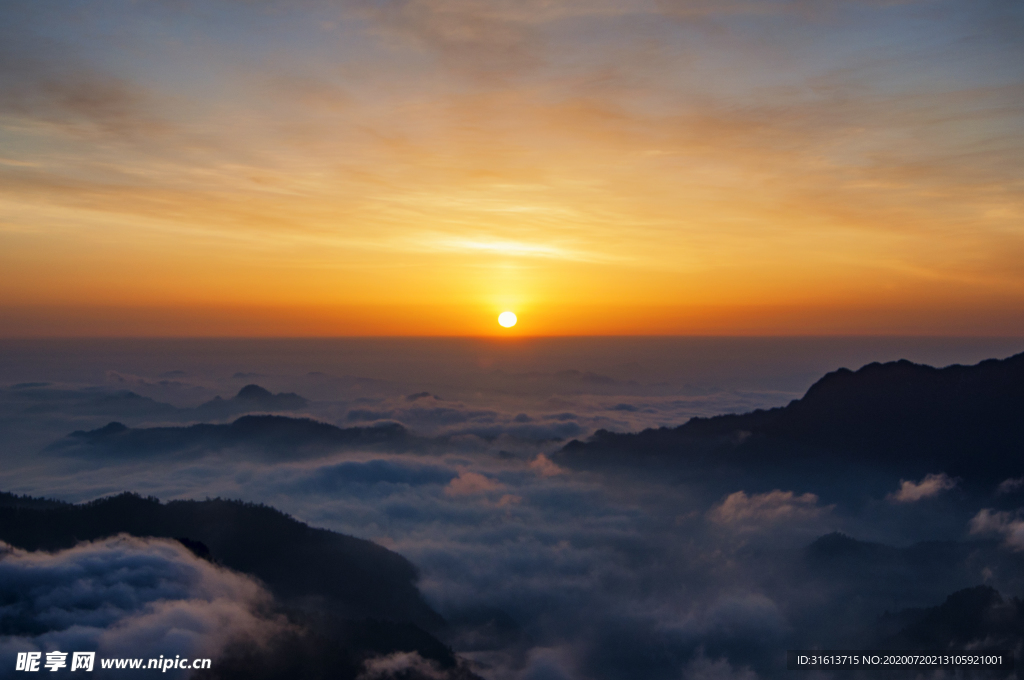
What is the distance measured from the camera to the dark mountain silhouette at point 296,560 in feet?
462

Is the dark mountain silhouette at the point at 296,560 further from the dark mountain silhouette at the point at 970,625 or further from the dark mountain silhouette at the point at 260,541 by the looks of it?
the dark mountain silhouette at the point at 970,625

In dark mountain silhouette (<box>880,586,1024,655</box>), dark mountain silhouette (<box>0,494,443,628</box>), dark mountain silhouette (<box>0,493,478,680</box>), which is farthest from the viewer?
dark mountain silhouette (<box>0,494,443,628</box>)

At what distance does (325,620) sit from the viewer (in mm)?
147375

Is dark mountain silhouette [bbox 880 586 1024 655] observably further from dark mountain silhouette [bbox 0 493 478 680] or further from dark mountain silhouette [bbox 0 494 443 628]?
dark mountain silhouette [bbox 0 494 443 628]

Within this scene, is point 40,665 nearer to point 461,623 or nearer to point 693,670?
point 461,623

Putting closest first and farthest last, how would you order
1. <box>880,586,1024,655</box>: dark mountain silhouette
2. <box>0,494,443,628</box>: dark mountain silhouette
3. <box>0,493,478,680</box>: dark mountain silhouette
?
<box>0,493,478,680</box>: dark mountain silhouette < <box>880,586,1024,655</box>: dark mountain silhouette < <box>0,494,443,628</box>: dark mountain silhouette

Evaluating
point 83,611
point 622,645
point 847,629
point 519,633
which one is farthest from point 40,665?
point 847,629

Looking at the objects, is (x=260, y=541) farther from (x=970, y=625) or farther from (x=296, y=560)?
(x=970, y=625)

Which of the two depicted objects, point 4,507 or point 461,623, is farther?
point 461,623

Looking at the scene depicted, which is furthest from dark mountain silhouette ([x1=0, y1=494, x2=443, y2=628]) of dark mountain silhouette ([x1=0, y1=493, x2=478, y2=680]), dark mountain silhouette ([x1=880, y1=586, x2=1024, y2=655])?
dark mountain silhouette ([x1=880, y1=586, x2=1024, y2=655])

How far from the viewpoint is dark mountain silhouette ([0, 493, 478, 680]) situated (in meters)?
141

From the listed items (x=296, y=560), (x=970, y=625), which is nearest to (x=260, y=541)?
(x=296, y=560)

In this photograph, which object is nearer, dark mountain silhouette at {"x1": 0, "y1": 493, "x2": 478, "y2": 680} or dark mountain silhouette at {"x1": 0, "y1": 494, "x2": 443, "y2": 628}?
dark mountain silhouette at {"x1": 0, "y1": 493, "x2": 478, "y2": 680}

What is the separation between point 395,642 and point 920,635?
13209 centimetres
